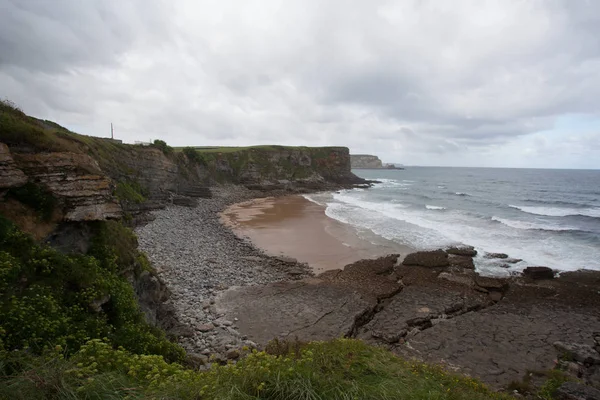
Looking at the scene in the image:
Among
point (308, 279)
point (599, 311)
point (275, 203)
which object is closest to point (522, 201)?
point (275, 203)

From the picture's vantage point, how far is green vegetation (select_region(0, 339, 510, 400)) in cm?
439

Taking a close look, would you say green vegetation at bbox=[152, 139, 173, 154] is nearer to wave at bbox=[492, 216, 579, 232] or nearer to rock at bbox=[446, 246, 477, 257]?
rock at bbox=[446, 246, 477, 257]

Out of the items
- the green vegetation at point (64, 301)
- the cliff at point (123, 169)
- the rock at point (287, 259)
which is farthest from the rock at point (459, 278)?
the cliff at point (123, 169)

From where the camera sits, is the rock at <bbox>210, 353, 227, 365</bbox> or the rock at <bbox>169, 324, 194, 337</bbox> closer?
the rock at <bbox>210, 353, 227, 365</bbox>

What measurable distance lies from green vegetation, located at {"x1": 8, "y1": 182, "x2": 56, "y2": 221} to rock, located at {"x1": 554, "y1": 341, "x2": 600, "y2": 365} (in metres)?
19.7

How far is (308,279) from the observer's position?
20.1 meters

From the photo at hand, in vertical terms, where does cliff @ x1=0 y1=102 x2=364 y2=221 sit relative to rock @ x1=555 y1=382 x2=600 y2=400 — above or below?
above

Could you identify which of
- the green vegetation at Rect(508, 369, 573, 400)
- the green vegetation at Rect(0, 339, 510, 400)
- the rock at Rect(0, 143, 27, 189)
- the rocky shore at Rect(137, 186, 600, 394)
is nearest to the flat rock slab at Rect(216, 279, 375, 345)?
the rocky shore at Rect(137, 186, 600, 394)

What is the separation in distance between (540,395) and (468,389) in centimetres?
425

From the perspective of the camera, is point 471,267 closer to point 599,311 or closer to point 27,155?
point 599,311

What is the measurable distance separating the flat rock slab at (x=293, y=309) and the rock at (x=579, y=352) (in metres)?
7.93

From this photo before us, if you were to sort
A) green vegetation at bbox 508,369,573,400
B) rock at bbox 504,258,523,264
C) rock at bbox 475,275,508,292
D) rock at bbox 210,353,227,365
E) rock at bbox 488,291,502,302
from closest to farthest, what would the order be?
1. green vegetation at bbox 508,369,573,400
2. rock at bbox 210,353,227,365
3. rock at bbox 488,291,502,302
4. rock at bbox 475,275,508,292
5. rock at bbox 504,258,523,264

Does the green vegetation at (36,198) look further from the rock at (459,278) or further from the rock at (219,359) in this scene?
the rock at (459,278)

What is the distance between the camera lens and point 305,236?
31.5 meters
